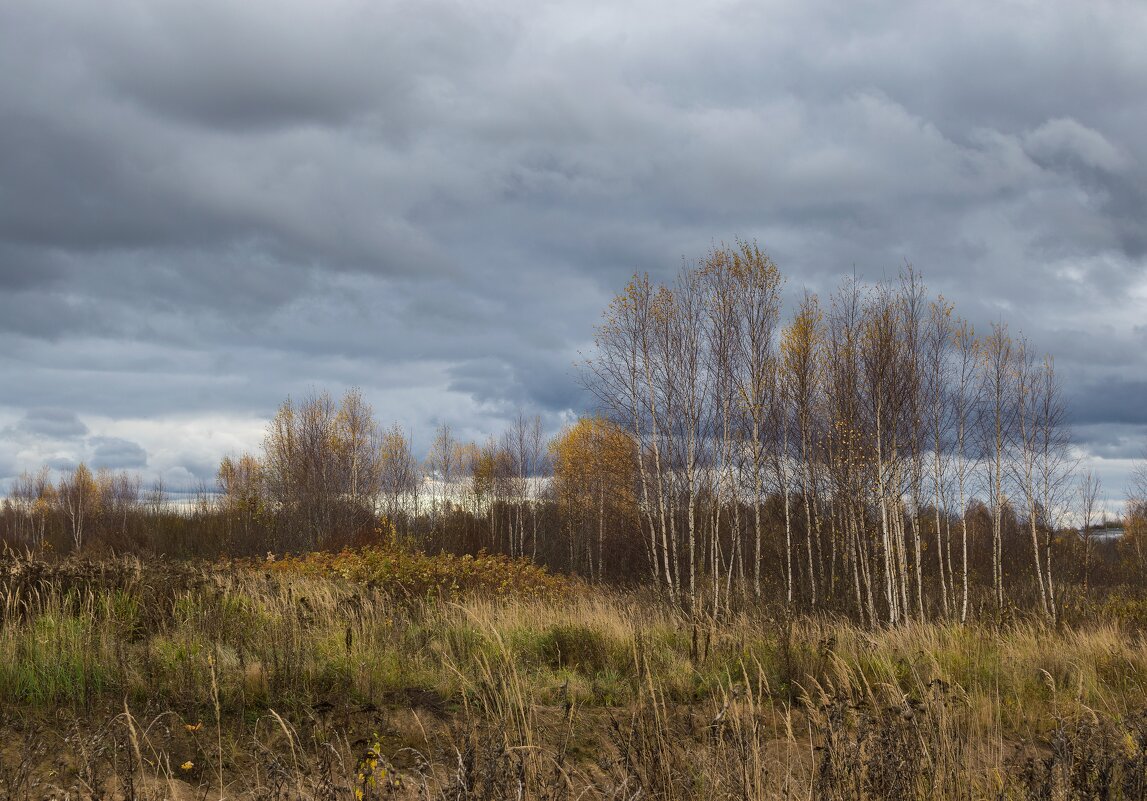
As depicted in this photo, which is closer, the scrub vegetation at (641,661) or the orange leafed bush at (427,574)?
the scrub vegetation at (641,661)

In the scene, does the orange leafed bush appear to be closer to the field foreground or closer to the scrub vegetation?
the scrub vegetation

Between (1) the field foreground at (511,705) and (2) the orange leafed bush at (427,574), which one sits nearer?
(1) the field foreground at (511,705)

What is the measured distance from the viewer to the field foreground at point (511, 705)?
3074 millimetres

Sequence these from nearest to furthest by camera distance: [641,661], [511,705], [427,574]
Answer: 1. [511,705]
2. [641,661]
3. [427,574]

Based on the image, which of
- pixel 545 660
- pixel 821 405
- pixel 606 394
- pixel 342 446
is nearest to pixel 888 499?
pixel 821 405

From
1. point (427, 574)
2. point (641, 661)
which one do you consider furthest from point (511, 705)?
point (427, 574)

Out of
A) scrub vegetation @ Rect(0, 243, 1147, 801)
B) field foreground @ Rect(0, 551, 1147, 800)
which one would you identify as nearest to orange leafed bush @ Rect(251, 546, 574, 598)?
scrub vegetation @ Rect(0, 243, 1147, 801)

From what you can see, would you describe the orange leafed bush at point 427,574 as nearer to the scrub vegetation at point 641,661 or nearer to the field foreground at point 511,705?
the scrub vegetation at point 641,661

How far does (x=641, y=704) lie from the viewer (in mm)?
3404

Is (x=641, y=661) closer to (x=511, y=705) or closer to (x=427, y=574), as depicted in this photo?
(x=511, y=705)

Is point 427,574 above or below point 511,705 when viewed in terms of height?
below

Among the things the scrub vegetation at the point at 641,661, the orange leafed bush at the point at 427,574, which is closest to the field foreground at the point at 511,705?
the scrub vegetation at the point at 641,661

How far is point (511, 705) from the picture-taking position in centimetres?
404

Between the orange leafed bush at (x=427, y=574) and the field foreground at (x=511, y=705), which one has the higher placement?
the field foreground at (x=511, y=705)
